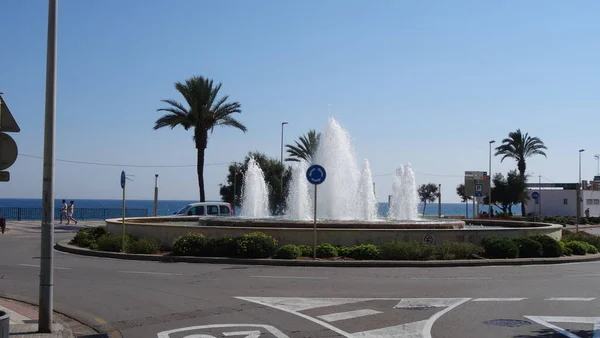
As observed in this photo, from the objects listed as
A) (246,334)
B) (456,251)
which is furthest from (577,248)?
(246,334)

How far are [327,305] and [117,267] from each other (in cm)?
844

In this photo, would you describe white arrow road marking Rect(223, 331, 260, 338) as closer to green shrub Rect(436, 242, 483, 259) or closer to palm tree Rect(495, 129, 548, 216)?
green shrub Rect(436, 242, 483, 259)

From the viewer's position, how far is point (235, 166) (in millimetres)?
58500

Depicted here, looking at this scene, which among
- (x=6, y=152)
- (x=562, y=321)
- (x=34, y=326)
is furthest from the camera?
(x=562, y=321)

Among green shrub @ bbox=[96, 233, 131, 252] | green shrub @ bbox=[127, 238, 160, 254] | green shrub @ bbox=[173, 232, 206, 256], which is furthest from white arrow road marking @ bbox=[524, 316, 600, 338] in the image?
green shrub @ bbox=[96, 233, 131, 252]

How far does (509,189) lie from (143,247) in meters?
59.9

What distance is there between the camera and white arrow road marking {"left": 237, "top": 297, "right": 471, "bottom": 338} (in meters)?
9.25

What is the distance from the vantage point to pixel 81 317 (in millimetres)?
10555

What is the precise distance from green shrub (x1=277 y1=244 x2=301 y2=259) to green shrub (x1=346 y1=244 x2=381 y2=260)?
67.7 inches

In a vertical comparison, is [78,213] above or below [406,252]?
above

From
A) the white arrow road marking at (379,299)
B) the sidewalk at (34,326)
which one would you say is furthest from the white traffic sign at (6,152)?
the white arrow road marking at (379,299)

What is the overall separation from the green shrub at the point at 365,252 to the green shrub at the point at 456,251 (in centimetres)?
188

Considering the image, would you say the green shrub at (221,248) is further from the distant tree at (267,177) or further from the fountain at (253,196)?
the distant tree at (267,177)

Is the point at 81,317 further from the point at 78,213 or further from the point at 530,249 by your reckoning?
the point at 78,213
